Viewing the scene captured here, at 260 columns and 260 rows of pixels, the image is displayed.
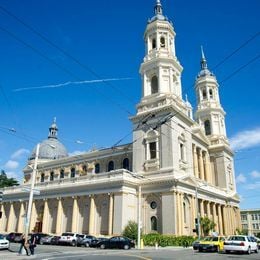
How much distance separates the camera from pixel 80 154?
61.1m

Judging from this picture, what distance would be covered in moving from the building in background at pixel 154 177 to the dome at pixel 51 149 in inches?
277

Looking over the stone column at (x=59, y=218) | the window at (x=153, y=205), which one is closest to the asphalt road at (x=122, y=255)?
the window at (x=153, y=205)

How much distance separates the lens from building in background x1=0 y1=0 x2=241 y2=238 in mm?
41469

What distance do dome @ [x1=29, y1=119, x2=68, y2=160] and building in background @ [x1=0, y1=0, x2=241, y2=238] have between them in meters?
7.03

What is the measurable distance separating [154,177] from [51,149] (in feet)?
118

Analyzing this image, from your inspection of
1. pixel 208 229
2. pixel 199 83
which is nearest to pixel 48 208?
pixel 208 229

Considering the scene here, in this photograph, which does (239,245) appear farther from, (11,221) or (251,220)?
(251,220)

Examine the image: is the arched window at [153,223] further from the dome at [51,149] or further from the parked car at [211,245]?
the dome at [51,149]

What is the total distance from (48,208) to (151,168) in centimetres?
1820

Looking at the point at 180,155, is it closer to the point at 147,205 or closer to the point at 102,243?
the point at 147,205

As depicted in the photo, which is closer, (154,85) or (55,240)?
(55,240)

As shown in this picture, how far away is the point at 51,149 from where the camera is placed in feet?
235

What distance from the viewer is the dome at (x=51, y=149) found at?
7050 cm

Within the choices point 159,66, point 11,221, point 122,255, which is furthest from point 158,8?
point 122,255
